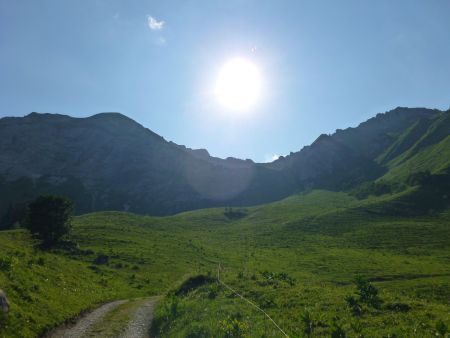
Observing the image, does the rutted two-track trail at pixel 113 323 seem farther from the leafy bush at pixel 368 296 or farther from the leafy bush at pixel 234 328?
the leafy bush at pixel 368 296

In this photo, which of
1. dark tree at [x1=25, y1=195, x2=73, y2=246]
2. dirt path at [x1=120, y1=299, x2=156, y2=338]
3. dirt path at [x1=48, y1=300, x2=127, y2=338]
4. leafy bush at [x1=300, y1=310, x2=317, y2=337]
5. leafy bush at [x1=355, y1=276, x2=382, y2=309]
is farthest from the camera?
dark tree at [x1=25, y1=195, x2=73, y2=246]

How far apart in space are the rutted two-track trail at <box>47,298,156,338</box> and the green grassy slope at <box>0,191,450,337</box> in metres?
1.00

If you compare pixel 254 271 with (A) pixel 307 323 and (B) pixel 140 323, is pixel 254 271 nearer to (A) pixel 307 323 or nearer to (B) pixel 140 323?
(B) pixel 140 323

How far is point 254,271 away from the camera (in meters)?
49.3

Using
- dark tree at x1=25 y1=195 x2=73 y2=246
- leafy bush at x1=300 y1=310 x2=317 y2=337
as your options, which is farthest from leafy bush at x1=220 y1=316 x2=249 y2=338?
dark tree at x1=25 y1=195 x2=73 y2=246

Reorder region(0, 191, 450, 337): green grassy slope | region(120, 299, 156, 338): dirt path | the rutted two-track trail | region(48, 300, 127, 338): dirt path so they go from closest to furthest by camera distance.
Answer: region(0, 191, 450, 337): green grassy slope, region(48, 300, 127, 338): dirt path, the rutted two-track trail, region(120, 299, 156, 338): dirt path

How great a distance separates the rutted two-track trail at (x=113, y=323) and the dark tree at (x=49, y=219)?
3841 cm

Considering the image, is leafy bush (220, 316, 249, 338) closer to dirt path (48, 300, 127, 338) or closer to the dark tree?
dirt path (48, 300, 127, 338)

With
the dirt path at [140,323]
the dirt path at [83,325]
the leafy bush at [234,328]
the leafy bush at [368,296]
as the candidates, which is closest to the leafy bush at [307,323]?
the leafy bush at [234,328]

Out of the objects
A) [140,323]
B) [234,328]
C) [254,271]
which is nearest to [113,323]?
[140,323]

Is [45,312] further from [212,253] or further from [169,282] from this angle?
[212,253]

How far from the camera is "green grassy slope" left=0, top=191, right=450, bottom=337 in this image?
1905 cm

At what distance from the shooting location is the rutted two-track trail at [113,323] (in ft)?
73.8

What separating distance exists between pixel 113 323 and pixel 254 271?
26799 mm
